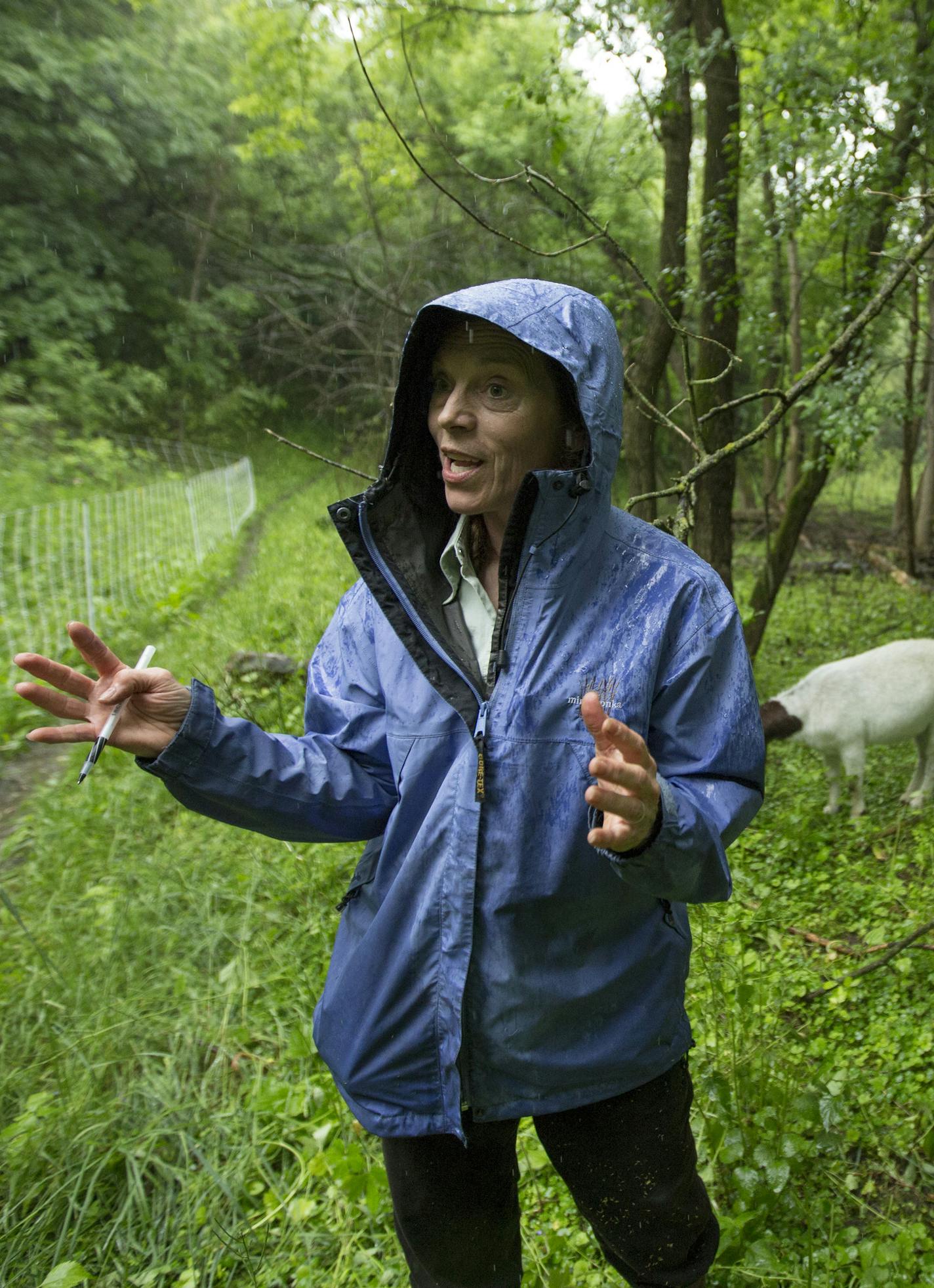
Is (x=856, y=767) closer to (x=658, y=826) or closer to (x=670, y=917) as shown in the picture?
(x=670, y=917)

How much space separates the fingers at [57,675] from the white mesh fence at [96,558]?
6359mm

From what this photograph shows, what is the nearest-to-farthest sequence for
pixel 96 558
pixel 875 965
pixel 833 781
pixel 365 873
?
pixel 365 873 < pixel 875 965 < pixel 833 781 < pixel 96 558

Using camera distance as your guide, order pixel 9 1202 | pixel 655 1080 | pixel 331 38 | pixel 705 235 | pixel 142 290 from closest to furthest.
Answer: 1. pixel 655 1080
2. pixel 9 1202
3. pixel 705 235
4. pixel 331 38
5. pixel 142 290

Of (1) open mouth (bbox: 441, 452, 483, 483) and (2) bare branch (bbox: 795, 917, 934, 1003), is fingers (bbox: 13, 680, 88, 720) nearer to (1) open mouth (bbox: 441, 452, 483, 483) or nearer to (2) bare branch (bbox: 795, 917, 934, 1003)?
(1) open mouth (bbox: 441, 452, 483, 483)

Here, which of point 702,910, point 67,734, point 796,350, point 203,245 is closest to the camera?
point 67,734

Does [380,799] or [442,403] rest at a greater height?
[442,403]

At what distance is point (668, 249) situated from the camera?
17.4 feet

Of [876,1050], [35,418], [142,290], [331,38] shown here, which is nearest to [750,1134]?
[876,1050]

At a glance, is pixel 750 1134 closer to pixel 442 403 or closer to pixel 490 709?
pixel 490 709

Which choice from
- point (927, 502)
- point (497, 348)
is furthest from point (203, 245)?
point (497, 348)

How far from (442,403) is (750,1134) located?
2.13 m

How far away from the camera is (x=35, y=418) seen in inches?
543

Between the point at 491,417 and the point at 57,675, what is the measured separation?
87 cm

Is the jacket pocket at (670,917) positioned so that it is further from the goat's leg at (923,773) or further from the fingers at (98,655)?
the goat's leg at (923,773)
